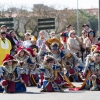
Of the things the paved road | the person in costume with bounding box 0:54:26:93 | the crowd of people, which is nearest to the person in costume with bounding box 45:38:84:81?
the crowd of people

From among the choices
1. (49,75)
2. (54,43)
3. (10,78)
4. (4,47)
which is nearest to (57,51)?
(54,43)

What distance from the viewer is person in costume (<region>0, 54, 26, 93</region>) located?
13.3 meters

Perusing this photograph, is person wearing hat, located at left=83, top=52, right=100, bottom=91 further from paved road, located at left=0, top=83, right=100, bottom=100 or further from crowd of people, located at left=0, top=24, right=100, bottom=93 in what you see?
paved road, located at left=0, top=83, right=100, bottom=100

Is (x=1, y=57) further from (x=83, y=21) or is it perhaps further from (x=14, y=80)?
(x=83, y=21)

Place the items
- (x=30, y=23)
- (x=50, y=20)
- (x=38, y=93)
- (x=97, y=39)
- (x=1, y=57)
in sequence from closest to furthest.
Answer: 1. (x=38, y=93)
2. (x=1, y=57)
3. (x=97, y=39)
4. (x=50, y=20)
5. (x=30, y=23)

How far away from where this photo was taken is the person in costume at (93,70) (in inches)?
540

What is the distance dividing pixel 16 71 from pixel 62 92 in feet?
4.25

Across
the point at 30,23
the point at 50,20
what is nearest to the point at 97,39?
the point at 50,20

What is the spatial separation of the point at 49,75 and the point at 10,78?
100 cm

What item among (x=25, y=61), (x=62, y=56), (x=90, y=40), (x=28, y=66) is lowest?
(x=28, y=66)

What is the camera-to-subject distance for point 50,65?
13766mm

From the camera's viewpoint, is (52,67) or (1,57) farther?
(1,57)

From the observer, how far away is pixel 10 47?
672 inches

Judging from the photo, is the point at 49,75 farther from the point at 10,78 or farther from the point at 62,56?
the point at 62,56
